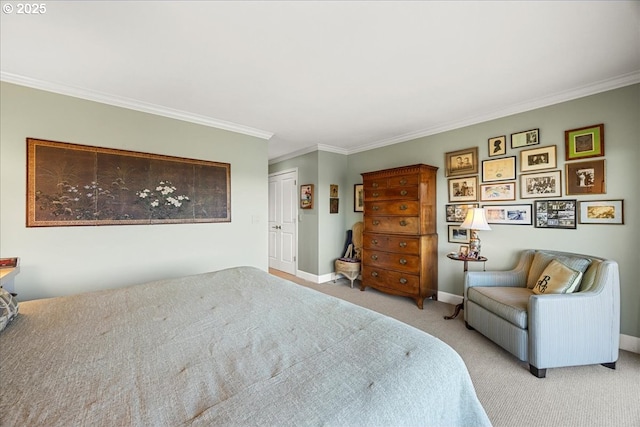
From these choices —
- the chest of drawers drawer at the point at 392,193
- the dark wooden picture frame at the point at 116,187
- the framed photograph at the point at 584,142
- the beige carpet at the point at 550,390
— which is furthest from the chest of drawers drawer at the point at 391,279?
the dark wooden picture frame at the point at 116,187

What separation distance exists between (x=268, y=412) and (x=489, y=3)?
221 cm

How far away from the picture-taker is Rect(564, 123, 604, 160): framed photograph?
2.46 metres

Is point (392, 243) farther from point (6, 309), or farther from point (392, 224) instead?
point (6, 309)

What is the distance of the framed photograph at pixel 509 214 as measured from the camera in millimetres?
2920

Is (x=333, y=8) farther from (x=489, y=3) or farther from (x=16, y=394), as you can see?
(x=16, y=394)

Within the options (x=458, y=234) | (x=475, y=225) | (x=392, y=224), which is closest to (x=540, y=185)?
(x=475, y=225)

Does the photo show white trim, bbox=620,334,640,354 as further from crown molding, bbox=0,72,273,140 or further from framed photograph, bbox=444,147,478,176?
crown molding, bbox=0,72,273,140

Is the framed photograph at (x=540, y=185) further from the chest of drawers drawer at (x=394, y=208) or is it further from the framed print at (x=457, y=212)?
the chest of drawers drawer at (x=394, y=208)

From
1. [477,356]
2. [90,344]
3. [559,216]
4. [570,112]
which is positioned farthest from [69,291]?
[570,112]

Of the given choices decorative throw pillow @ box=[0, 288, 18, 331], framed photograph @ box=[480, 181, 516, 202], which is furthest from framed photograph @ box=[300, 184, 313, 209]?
decorative throw pillow @ box=[0, 288, 18, 331]

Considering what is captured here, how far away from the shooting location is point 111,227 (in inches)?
106

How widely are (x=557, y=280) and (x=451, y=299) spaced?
150 centimetres

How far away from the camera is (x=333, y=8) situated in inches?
60.2

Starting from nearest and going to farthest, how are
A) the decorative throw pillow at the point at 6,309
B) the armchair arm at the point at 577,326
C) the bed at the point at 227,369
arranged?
the bed at the point at 227,369 < the decorative throw pillow at the point at 6,309 < the armchair arm at the point at 577,326
